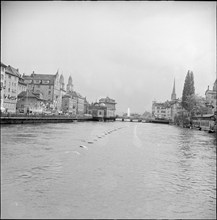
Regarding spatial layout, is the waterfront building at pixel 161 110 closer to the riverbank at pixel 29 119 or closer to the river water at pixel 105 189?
the riverbank at pixel 29 119

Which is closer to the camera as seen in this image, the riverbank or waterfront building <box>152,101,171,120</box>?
the riverbank

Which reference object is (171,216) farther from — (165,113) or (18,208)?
(165,113)

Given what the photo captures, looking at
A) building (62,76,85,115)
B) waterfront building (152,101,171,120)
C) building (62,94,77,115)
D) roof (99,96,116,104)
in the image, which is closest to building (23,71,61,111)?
building (62,94,77,115)

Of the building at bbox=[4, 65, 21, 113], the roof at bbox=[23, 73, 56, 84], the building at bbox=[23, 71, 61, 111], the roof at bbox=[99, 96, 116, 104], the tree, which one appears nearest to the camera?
the building at bbox=[4, 65, 21, 113]

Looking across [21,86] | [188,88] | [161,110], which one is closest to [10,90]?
[21,86]

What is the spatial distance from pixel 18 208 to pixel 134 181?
5.50m

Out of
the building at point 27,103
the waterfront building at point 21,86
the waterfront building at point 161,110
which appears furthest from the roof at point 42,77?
the waterfront building at point 161,110

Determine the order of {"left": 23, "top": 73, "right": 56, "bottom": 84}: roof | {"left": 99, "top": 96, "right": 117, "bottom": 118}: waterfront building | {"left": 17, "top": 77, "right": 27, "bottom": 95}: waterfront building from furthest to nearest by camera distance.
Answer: {"left": 99, "top": 96, "right": 117, "bottom": 118}: waterfront building, {"left": 23, "top": 73, "right": 56, "bottom": 84}: roof, {"left": 17, "top": 77, "right": 27, "bottom": 95}: waterfront building

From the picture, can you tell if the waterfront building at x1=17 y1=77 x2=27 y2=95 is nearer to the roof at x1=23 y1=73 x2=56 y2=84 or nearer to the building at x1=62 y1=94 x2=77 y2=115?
the roof at x1=23 y1=73 x2=56 y2=84

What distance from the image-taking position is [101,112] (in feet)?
484

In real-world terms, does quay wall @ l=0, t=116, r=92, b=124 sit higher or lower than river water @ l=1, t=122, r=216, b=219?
higher

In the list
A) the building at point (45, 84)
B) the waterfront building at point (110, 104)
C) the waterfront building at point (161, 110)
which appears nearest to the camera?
the building at point (45, 84)

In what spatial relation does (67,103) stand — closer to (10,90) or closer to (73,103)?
(73,103)

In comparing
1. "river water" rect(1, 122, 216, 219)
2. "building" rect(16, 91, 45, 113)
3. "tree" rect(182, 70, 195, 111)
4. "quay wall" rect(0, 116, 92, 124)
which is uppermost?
"tree" rect(182, 70, 195, 111)
